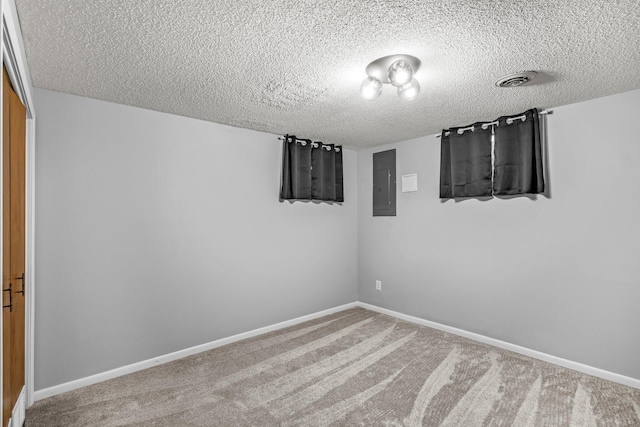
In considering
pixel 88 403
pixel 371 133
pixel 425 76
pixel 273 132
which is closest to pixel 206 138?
pixel 273 132

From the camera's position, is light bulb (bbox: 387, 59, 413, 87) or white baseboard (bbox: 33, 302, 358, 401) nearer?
light bulb (bbox: 387, 59, 413, 87)

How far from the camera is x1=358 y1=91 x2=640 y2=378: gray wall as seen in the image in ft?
8.57

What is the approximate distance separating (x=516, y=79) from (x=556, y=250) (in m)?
1.66

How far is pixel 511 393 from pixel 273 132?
134 inches

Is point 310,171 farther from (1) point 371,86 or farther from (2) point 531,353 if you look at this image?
(2) point 531,353

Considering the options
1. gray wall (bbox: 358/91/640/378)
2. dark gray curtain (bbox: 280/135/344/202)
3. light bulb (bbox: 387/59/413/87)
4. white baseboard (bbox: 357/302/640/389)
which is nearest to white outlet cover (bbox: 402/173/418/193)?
gray wall (bbox: 358/91/640/378)

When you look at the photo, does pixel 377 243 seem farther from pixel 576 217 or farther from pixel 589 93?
pixel 589 93

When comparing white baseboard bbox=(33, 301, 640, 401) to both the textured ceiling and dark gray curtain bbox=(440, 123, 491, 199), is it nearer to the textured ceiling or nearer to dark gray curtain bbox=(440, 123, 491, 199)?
dark gray curtain bbox=(440, 123, 491, 199)

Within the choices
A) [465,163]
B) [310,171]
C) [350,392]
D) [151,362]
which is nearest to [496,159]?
[465,163]

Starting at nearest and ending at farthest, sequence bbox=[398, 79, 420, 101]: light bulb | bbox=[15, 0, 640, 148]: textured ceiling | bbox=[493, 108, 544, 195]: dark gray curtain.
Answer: bbox=[15, 0, 640, 148]: textured ceiling
bbox=[398, 79, 420, 101]: light bulb
bbox=[493, 108, 544, 195]: dark gray curtain

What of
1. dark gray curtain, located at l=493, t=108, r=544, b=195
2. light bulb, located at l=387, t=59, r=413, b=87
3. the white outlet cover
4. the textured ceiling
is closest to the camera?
the textured ceiling

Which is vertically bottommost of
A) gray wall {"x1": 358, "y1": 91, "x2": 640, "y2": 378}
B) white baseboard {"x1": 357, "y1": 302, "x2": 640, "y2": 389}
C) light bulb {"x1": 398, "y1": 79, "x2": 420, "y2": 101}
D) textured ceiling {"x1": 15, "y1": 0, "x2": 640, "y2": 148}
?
white baseboard {"x1": 357, "y1": 302, "x2": 640, "y2": 389}

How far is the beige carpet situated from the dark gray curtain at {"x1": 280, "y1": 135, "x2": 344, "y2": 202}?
5.98ft

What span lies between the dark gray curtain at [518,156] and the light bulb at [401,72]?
1.73m
